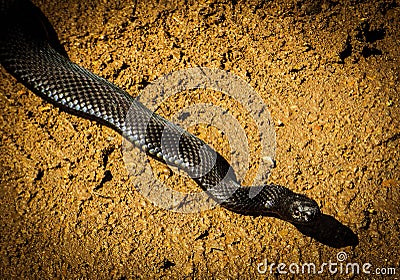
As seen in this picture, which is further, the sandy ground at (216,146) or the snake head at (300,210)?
the snake head at (300,210)

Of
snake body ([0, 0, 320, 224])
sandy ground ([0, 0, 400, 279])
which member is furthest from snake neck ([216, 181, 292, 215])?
sandy ground ([0, 0, 400, 279])

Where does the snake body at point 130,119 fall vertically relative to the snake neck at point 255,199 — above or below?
above

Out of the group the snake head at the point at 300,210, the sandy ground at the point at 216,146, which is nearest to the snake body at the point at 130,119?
the snake head at the point at 300,210

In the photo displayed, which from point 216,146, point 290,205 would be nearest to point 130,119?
point 216,146

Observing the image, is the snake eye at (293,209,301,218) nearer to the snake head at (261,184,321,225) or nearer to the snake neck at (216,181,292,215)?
the snake head at (261,184,321,225)

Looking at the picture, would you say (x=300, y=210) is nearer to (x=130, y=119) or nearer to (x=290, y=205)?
(x=290, y=205)

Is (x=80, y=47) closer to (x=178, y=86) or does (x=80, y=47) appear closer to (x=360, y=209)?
(x=178, y=86)

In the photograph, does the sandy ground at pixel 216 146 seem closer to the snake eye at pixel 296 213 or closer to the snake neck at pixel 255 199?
the snake neck at pixel 255 199
